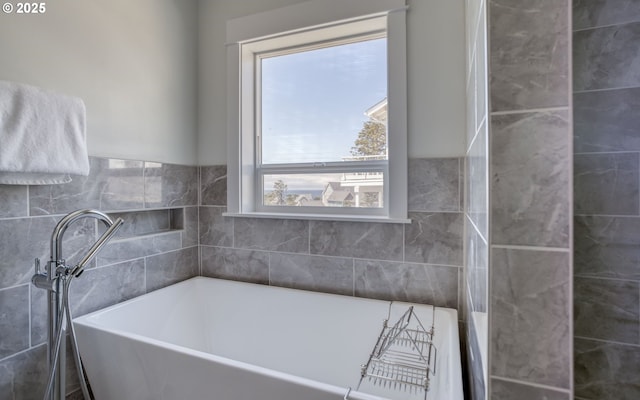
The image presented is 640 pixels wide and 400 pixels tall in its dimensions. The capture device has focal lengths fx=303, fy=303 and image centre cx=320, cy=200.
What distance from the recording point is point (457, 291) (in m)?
1.58

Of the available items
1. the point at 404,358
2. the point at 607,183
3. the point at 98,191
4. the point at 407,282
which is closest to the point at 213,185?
the point at 98,191

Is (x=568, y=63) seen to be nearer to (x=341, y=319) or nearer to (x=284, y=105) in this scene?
(x=341, y=319)

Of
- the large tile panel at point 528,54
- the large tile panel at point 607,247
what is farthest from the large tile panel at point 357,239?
the large tile panel at point 528,54

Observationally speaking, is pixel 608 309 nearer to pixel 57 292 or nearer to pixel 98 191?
pixel 57 292

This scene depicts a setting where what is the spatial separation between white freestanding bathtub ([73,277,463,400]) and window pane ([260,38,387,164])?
93 centimetres

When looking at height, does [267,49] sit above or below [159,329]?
above

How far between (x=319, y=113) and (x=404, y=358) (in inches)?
59.7

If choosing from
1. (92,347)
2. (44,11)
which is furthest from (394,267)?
(44,11)

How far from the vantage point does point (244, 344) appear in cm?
→ 177

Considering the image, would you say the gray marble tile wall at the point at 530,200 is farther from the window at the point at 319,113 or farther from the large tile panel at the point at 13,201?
the large tile panel at the point at 13,201

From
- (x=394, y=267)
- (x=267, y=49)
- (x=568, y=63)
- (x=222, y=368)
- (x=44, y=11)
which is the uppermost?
(x=267, y=49)

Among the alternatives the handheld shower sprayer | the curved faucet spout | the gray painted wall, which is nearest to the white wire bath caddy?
the handheld shower sprayer

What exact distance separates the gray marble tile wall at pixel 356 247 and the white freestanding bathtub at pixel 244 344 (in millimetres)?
109

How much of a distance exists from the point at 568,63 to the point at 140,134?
1974 mm
